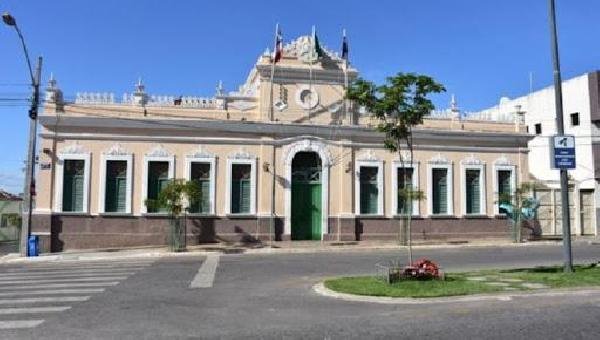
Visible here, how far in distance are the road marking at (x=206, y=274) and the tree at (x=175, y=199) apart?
342cm

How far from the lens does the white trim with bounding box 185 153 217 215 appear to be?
29312mm

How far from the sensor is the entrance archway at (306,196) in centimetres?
3055

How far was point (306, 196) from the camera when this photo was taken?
30.8 meters

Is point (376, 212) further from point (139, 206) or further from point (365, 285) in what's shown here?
point (365, 285)

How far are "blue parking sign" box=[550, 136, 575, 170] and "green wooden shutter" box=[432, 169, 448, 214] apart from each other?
15.7 metres

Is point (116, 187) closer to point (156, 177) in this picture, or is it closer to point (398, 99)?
point (156, 177)

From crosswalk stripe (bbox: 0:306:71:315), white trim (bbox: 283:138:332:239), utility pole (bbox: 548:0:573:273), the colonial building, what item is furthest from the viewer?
white trim (bbox: 283:138:332:239)

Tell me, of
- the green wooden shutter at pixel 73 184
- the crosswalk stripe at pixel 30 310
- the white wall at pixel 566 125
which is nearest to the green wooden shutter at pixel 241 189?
the green wooden shutter at pixel 73 184

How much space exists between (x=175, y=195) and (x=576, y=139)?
28835 millimetres

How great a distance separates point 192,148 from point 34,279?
13237mm

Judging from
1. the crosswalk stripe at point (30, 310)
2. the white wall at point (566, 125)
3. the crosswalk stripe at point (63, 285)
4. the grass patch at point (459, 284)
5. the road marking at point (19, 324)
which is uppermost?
the white wall at point (566, 125)

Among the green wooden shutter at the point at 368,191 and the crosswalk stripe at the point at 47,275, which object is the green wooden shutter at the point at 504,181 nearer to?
the green wooden shutter at the point at 368,191

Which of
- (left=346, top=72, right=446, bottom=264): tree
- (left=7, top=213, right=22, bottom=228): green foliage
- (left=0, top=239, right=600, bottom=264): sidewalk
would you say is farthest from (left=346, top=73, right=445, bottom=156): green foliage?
(left=7, top=213, right=22, bottom=228): green foliage

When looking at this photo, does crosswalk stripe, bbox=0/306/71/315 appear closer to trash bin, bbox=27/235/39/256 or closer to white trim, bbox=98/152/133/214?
trash bin, bbox=27/235/39/256
